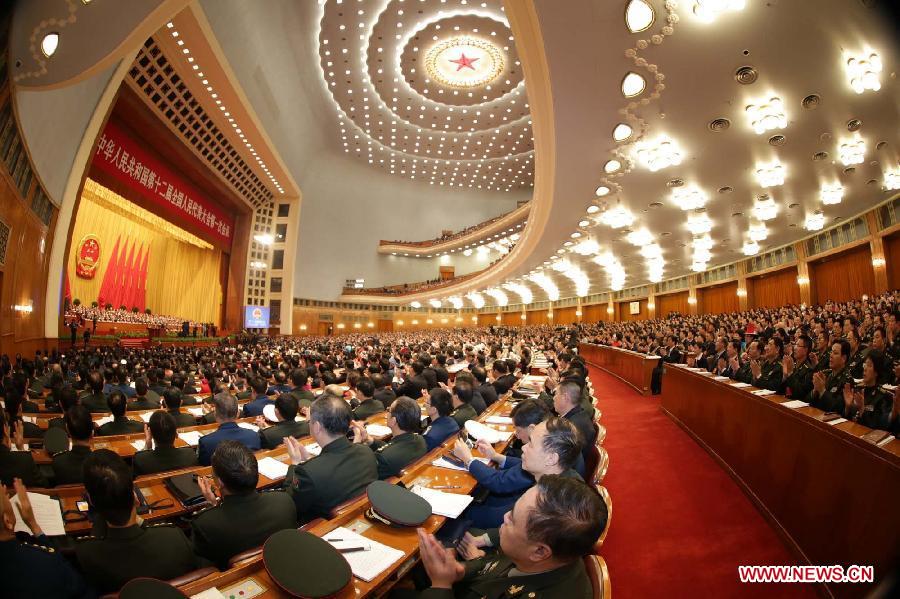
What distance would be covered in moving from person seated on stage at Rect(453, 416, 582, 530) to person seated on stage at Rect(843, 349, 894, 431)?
8.06 ft

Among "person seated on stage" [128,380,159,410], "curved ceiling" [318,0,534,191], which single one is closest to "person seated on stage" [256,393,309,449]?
"person seated on stage" [128,380,159,410]

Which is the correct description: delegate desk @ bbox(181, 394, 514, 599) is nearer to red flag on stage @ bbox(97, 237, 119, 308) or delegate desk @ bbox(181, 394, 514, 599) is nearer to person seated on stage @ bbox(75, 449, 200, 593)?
person seated on stage @ bbox(75, 449, 200, 593)

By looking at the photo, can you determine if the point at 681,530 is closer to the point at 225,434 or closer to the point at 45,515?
the point at 225,434

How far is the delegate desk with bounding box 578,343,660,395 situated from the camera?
8.67 m

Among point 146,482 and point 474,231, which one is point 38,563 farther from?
point 474,231

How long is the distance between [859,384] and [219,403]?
16.8ft

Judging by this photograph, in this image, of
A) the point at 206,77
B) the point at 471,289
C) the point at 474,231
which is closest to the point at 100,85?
the point at 206,77

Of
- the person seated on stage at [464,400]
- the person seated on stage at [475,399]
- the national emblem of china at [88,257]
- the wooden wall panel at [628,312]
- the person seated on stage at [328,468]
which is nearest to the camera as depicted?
the person seated on stage at [328,468]

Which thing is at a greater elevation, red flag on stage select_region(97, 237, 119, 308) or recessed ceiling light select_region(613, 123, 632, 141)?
recessed ceiling light select_region(613, 123, 632, 141)

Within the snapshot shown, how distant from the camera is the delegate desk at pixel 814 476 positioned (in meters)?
2.14

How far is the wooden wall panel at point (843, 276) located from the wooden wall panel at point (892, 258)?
72 cm

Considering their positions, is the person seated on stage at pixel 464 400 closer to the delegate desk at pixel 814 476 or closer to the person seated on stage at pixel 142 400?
the delegate desk at pixel 814 476

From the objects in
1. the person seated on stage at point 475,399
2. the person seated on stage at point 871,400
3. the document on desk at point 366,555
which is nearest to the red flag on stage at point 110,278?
the person seated on stage at point 475,399

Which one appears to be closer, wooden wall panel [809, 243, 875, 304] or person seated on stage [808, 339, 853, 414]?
person seated on stage [808, 339, 853, 414]
